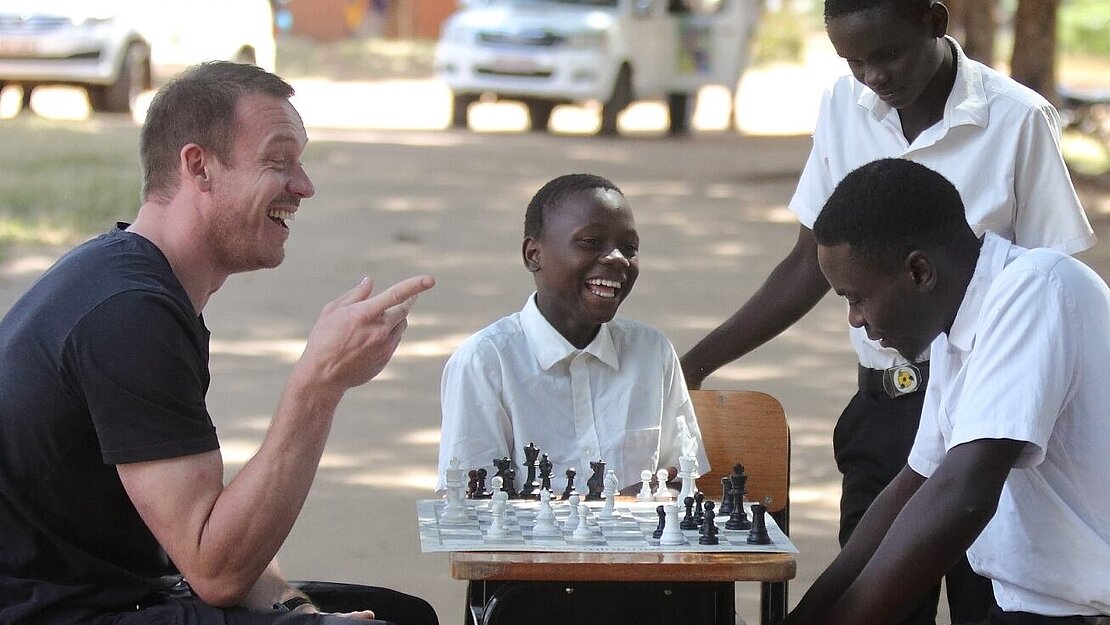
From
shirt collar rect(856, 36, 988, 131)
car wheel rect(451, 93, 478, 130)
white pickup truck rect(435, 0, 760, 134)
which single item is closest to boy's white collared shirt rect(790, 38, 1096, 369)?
shirt collar rect(856, 36, 988, 131)

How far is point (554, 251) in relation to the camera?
4266 millimetres

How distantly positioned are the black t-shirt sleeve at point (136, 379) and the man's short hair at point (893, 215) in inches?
47.4

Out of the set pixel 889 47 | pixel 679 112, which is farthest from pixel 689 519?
pixel 679 112

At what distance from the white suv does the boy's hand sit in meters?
15.2

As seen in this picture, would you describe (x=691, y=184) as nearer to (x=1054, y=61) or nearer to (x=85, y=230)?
(x=1054, y=61)

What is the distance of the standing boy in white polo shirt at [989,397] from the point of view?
2.90 m

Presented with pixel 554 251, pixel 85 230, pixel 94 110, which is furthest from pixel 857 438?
pixel 94 110

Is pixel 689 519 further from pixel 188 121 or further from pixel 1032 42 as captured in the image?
pixel 1032 42

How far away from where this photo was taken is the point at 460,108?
69.2 ft

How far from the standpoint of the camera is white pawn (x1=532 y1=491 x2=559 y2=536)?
326cm

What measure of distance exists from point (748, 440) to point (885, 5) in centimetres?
113

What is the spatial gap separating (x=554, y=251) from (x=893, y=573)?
158 cm

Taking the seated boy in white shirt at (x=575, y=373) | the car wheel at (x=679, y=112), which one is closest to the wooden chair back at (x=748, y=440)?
the seated boy in white shirt at (x=575, y=373)

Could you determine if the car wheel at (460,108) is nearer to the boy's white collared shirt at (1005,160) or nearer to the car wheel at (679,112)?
the car wheel at (679,112)
